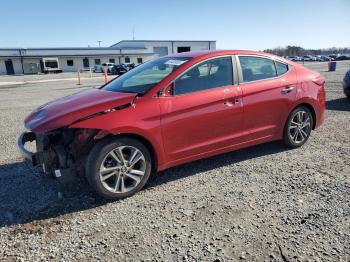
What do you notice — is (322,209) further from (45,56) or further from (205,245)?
(45,56)

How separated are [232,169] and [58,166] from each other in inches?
93.7

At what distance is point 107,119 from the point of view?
11.6 feet

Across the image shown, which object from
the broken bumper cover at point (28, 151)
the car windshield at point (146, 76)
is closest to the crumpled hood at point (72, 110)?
the broken bumper cover at point (28, 151)

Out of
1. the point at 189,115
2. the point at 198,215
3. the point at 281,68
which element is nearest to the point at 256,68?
the point at 281,68

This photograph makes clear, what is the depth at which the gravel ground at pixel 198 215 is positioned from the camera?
275 centimetres

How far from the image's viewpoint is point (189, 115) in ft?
13.1

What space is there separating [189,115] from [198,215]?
4.22ft

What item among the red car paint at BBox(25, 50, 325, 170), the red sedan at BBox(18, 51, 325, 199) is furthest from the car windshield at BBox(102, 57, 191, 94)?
the red car paint at BBox(25, 50, 325, 170)

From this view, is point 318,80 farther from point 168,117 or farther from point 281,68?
point 168,117

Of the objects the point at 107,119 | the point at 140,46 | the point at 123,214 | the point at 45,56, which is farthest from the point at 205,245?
the point at 140,46

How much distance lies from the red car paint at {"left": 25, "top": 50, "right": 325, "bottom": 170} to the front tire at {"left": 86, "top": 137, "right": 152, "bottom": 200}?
0.44 ft

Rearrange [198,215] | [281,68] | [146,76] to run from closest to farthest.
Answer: [198,215] < [146,76] < [281,68]

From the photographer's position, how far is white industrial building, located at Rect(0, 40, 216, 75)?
5797 centimetres

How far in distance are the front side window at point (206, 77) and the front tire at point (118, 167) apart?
0.94 m
